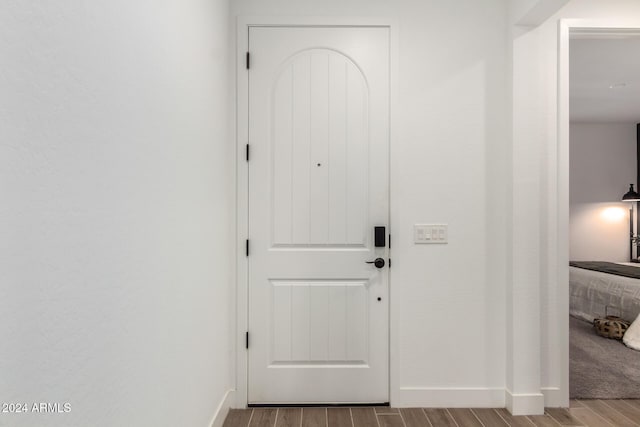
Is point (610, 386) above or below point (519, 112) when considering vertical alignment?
below

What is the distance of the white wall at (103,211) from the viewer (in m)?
0.70

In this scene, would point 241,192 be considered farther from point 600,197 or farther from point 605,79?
point 600,197

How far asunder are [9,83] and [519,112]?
2.38 metres

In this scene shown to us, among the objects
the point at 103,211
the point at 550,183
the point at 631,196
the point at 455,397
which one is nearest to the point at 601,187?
the point at 631,196

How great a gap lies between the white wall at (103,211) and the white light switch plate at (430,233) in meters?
1.26

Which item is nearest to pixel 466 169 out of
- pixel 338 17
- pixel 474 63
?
pixel 474 63

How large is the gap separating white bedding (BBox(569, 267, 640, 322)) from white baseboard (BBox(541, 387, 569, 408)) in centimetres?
187

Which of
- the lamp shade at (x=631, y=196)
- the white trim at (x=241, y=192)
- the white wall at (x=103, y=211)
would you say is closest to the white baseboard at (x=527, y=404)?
the white trim at (x=241, y=192)

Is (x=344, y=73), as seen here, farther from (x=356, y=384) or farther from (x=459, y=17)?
(x=356, y=384)

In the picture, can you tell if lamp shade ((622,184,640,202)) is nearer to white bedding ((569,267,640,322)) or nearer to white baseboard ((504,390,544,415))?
white bedding ((569,267,640,322))

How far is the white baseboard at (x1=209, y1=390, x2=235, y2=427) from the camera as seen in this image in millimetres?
1996

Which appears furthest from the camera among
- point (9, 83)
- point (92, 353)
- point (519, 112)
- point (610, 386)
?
point (610, 386)

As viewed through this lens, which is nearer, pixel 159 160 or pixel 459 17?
pixel 159 160

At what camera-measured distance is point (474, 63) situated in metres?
2.36
